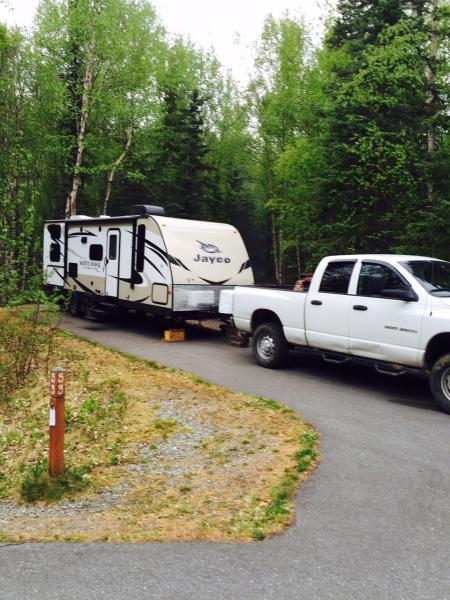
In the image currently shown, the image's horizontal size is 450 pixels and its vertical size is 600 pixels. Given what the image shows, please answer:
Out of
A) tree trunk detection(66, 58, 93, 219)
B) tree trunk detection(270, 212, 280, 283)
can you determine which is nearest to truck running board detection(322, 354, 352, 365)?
tree trunk detection(66, 58, 93, 219)

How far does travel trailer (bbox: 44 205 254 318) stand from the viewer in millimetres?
13406

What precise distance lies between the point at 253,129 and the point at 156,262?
17.6 metres

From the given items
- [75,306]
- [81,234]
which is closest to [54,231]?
[81,234]

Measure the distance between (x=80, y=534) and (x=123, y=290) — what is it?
10.8 meters

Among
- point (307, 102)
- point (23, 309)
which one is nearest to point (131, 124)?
point (307, 102)

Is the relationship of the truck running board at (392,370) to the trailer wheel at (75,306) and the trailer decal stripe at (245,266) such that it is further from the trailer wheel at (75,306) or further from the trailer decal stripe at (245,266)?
the trailer wheel at (75,306)

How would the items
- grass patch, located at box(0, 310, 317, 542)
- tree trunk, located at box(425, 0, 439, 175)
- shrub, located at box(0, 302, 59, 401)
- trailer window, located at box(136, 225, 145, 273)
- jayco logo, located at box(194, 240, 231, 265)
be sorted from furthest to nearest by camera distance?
1. tree trunk, located at box(425, 0, 439, 175)
2. trailer window, located at box(136, 225, 145, 273)
3. jayco logo, located at box(194, 240, 231, 265)
4. shrub, located at box(0, 302, 59, 401)
5. grass patch, located at box(0, 310, 317, 542)

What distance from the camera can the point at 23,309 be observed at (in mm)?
10023

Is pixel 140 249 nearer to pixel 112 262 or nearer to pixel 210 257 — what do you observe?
pixel 112 262

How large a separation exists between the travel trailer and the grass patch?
4.09 m

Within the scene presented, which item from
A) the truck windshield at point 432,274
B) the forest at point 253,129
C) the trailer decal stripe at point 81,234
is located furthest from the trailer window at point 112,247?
the truck windshield at point 432,274

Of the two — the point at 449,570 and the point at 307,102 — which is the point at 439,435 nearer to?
the point at 449,570

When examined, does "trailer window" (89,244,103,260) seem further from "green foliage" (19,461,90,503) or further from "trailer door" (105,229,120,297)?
"green foliage" (19,461,90,503)

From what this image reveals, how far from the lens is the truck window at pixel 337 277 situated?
9188mm
